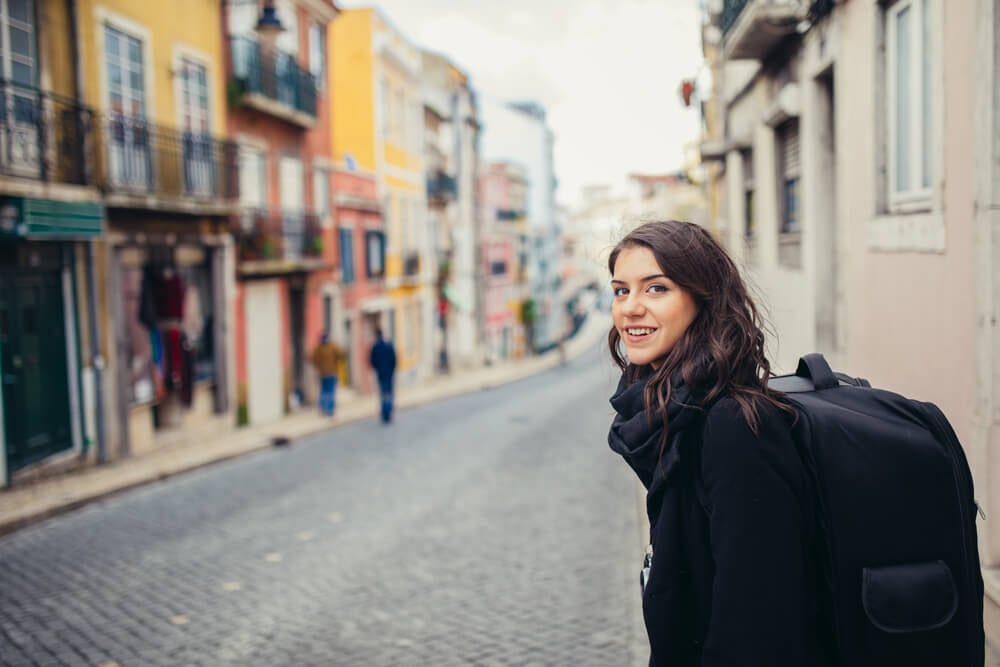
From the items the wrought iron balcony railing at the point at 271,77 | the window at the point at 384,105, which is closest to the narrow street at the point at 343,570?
the wrought iron balcony railing at the point at 271,77

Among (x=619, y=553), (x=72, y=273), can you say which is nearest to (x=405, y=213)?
(x=72, y=273)

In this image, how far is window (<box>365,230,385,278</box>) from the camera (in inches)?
1049

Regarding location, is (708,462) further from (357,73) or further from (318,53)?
(357,73)

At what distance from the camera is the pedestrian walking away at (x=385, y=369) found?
17422 millimetres

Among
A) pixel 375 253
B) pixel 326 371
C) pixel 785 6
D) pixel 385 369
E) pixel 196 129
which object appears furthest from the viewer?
pixel 375 253

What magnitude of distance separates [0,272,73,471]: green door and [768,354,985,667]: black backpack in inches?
443

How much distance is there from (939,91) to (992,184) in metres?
1.06

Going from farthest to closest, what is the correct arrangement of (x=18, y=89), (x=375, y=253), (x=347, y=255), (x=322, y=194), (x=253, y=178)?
(x=375, y=253), (x=347, y=255), (x=322, y=194), (x=253, y=178), (x=18, y=89)

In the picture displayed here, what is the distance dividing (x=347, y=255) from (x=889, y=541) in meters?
23.6

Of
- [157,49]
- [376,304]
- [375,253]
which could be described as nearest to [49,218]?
[157,49]

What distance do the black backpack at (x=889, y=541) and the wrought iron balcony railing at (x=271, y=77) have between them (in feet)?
56.4

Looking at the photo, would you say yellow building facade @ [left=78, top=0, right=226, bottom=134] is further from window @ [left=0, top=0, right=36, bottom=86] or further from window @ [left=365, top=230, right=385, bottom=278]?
window @ [left=365, top=230, right=385, bottom=278]

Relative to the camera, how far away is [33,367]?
11891mm

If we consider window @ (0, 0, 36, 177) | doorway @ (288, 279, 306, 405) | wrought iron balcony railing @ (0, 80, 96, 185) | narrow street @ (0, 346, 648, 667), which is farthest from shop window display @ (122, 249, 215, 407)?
doorway @ (288, 279, 306, 405)
